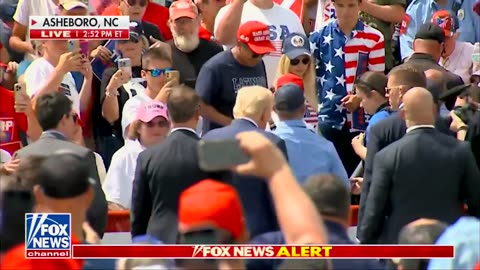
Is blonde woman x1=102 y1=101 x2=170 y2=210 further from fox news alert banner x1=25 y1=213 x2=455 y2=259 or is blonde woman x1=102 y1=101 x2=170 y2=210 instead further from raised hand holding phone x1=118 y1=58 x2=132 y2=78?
fox news alert banner x1=25 y1=213 x2=455 y2=259

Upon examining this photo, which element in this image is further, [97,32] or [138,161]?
[97,32]

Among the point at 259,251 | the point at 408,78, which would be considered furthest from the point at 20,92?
the point at 259,251

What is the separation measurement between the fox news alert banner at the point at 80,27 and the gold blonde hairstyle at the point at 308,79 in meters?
0.79

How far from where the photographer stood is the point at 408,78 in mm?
5969

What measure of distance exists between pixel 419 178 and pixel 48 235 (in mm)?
1494

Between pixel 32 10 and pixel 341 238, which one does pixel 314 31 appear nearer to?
pixel 32 10

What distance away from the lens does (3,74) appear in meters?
6.66

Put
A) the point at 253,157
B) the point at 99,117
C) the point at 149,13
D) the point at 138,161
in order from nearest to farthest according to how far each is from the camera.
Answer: the point at 253,157 → the point at 138,161 → the point at 99,117 → the point at 149,13

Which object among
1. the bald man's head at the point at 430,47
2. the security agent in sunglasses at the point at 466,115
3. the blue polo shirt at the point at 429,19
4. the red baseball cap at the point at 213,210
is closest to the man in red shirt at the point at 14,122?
the security agent in sunglasses at the point at 466,115

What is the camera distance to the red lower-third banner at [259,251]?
331cm

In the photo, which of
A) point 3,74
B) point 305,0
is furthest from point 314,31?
point 3,74

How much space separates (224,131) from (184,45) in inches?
54.3

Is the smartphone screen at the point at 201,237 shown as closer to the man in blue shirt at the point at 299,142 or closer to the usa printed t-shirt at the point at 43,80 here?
the man in blue shirt at the point at 299,142

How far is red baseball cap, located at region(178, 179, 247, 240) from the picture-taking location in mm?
2971
